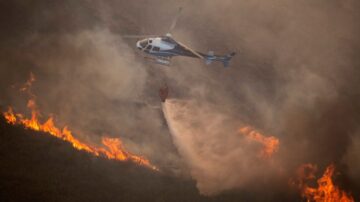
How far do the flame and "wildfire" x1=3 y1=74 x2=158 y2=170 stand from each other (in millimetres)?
13290

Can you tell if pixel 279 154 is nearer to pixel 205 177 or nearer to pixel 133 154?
pixel 205 177

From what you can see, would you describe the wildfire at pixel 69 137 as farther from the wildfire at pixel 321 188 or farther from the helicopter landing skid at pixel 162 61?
the wildfire at pixel 321 188

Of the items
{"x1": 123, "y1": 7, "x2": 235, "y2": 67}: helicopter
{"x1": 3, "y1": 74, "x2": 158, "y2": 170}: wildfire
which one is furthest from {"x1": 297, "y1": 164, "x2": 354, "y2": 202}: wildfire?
{"x1": 123, "y1": 7, "x2": 235, "y2": 67}: helicopter

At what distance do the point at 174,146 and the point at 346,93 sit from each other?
81.3ft

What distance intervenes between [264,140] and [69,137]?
25.4 meters

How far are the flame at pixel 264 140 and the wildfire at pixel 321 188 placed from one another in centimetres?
428

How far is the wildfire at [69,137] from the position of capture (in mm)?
41000

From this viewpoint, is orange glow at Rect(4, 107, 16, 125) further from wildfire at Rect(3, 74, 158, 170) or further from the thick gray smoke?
the thick gray smoke

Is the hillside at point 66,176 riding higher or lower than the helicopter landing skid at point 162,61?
lower

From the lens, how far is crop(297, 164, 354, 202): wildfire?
139 feet

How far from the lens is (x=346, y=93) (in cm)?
4691

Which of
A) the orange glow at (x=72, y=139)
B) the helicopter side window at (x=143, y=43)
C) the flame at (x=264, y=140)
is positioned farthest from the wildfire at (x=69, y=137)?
Result: the helicopter side window at (x=143, y=43)

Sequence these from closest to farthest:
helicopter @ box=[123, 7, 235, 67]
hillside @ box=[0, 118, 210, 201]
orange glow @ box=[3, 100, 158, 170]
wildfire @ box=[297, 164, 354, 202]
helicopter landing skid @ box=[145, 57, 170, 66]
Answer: hillside @ box=[0, 118, 210, 201] < helicopter @ box=[123, 7, 235, 67] < helicopter landing skid @ box=[145, 57, 170, 66] < orange glow @ box=[3, 100, 158, 170] < wildfire @ box=[297, 164, 354, 202]

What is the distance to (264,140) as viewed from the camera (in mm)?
45969
